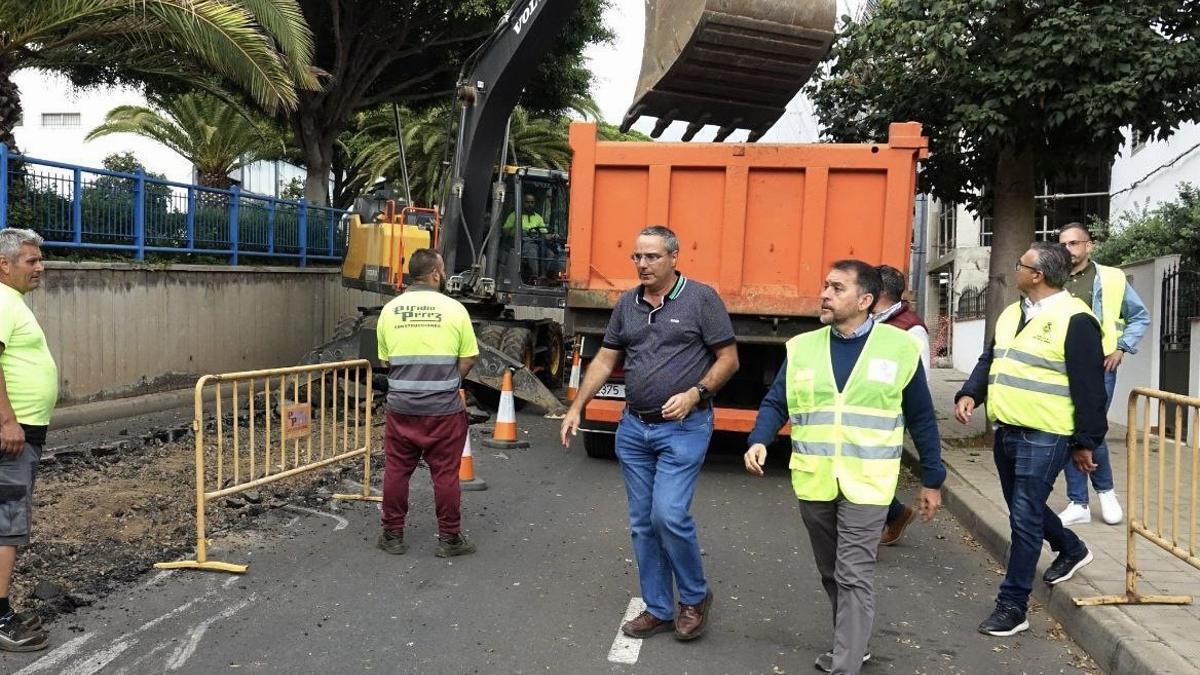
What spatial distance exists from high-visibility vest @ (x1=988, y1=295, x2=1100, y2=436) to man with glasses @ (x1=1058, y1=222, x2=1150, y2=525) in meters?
1.90

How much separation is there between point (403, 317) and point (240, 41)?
6331 mm

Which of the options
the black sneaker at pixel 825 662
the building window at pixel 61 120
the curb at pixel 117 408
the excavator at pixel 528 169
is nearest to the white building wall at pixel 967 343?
the excavator at pixel 528 169

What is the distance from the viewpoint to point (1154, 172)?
17.5 metres

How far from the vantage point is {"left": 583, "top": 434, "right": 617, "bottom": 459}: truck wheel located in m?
8.88

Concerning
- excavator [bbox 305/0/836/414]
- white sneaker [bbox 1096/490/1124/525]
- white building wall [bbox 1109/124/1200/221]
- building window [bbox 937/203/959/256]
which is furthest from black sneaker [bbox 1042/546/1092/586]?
building window [bbox 937/203/959/256]

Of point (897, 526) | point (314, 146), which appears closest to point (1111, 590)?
point (897, 526)

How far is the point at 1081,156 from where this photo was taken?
9320 mm

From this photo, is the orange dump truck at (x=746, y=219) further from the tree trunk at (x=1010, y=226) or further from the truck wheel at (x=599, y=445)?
the tree trunk at (x=1010, y=226)

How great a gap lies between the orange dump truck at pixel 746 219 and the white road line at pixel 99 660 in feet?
15.2

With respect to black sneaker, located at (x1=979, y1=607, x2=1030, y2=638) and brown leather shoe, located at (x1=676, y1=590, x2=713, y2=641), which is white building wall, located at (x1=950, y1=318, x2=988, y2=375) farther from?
brown leather shoe, located at (x1=676, y1=590, x2=713, y2=641)

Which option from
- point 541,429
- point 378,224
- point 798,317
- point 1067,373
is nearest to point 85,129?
point 378,224

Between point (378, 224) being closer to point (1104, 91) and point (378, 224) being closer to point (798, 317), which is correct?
point (798, 317)

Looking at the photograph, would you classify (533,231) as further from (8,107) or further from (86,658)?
(86,658)

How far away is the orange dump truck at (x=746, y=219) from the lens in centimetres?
802
